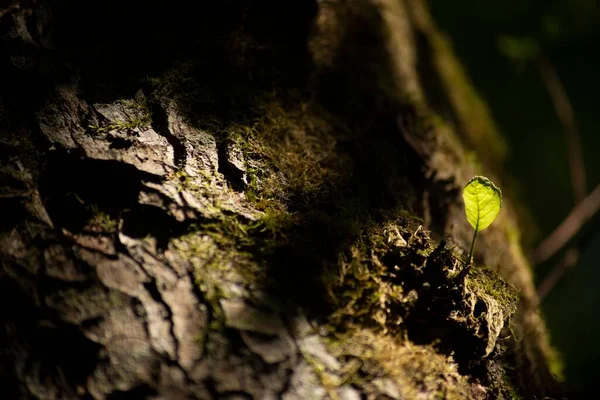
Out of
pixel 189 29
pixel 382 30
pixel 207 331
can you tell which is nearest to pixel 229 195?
pixel 207 331

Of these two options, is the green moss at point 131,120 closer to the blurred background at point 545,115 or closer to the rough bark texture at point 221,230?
the rough bark texture at point 221,230

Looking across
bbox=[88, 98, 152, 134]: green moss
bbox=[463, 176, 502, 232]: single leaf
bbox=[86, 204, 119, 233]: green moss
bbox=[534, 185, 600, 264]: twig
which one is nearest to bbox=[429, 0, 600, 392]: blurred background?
bbox=[534, 185, 600, 264]: twig

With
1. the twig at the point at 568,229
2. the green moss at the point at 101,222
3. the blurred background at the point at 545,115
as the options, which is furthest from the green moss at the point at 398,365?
the blurred background at the point at 545,115

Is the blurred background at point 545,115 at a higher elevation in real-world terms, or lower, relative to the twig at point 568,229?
higher

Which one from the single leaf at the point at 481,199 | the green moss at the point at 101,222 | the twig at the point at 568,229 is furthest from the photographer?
the twig at the point at 568,229

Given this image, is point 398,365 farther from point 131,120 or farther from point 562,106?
point 562,106

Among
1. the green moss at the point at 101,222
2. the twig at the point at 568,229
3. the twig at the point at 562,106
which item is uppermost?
the twig at the point at 562,106

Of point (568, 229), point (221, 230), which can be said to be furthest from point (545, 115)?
point (221, 230)
